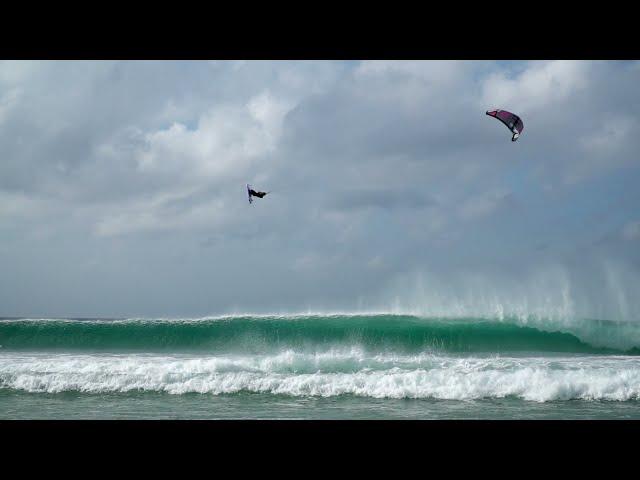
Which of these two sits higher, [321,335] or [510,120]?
[510,120]

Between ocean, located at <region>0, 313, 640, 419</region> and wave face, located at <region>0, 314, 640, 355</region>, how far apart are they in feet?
0.13

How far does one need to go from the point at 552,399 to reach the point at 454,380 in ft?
4.65

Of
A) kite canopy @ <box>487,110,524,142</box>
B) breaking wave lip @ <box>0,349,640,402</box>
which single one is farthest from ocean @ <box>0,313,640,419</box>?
kite canopy @ <box>487,110,524,142</box>

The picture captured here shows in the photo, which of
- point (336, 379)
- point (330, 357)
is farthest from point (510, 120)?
point (330, 357)

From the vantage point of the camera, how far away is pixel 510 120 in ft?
16.6

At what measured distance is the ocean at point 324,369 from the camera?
21.8 feet

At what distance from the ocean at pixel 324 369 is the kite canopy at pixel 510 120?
3487 millimetres

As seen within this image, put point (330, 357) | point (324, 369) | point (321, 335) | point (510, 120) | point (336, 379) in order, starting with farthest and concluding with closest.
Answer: point (321, 335)
point (330, 357)
point (324, 369)
point (336, 379)
point (510, 120)

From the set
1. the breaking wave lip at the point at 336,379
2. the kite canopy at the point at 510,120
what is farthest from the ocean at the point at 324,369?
the kite canopy at the point at 510,120

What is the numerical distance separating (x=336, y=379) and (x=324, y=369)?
1.40 metres

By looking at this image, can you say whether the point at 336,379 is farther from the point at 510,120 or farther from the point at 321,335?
the point at 321,335

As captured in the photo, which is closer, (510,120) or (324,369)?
(510,120)
